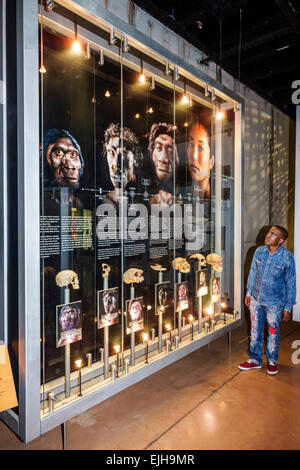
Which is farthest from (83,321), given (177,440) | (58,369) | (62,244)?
(177,440)

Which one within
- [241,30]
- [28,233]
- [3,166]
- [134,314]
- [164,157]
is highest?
[241,30]

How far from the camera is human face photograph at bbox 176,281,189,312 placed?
3.41 m

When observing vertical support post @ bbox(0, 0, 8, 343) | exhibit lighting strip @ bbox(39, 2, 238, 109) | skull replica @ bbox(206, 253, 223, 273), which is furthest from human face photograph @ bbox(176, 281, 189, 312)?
exhibit lighting strip @ bbox(39, 2, 238, 109)

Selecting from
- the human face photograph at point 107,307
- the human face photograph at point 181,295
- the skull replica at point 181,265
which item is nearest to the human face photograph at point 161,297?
the human face photograph at point 181,295

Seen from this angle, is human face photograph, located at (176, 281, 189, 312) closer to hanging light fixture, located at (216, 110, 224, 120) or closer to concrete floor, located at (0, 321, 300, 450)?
concrete floor, located at (0, 321, 300, 450)

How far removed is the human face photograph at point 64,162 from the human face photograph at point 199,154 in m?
1.79

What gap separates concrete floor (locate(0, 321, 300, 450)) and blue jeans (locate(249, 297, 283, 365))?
0.63 ft

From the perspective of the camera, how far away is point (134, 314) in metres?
2.88

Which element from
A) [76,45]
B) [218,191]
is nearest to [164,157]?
[218,191]

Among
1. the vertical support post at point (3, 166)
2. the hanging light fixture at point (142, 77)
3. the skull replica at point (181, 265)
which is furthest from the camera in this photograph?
the skull replica at point (181, 265)

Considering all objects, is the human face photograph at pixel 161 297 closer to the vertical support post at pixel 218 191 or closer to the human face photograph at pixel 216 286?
the human face photograph at pixel 216 286

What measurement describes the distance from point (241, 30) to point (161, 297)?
12.5 ft

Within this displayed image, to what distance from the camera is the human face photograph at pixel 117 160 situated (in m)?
2.96

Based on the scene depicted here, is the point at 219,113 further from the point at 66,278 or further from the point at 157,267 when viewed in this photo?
the point at 66,278
